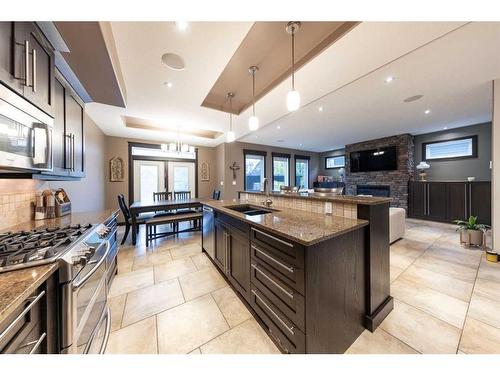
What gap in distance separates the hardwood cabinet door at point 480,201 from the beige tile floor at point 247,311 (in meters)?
2.15

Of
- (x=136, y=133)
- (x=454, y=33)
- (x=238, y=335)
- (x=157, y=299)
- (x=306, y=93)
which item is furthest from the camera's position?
(x=136, y=133)

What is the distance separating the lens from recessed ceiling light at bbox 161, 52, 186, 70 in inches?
71.4

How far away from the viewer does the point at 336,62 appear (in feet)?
6.13

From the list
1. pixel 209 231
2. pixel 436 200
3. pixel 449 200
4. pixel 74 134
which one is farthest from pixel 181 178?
pixel 449 200

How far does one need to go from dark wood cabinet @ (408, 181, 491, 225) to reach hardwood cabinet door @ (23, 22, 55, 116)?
23.5 feet

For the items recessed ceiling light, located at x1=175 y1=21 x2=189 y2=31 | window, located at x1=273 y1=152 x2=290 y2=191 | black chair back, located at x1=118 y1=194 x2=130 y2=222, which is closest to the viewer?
recessed ceiling light, located at x1=175 y1=21 x2=189 y2=31

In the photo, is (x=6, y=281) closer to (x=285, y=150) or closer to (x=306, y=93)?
(x=306, y=93)

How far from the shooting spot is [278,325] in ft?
4.19

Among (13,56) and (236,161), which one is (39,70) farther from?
(236,161)

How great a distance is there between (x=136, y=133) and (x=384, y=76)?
17.3 ft

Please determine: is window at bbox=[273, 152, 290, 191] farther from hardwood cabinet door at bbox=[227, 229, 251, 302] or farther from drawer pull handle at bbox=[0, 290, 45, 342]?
drawer pull handle at bbox=[0, 290, 45, 342]

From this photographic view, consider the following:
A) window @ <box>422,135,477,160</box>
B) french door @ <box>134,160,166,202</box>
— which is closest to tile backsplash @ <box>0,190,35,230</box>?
french door @ <box>134,160,166,202</box>

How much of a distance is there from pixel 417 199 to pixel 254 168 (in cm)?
503

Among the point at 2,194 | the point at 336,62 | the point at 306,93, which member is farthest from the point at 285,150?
the point at 2,194
